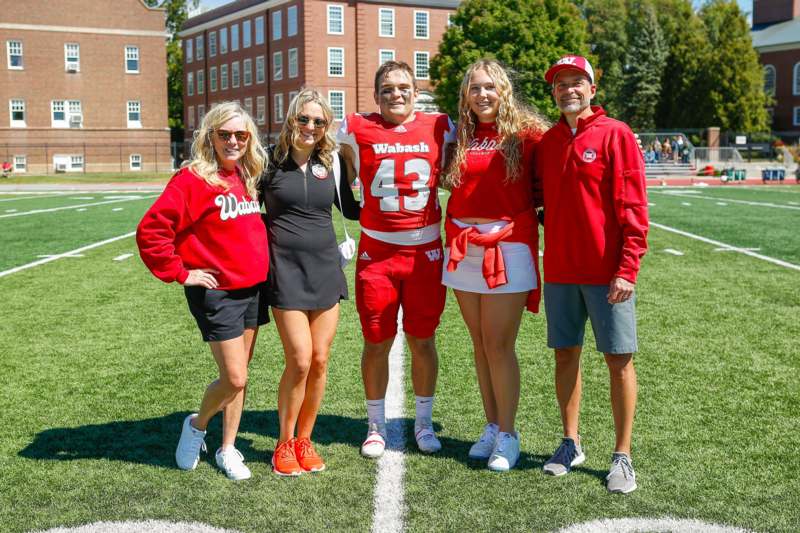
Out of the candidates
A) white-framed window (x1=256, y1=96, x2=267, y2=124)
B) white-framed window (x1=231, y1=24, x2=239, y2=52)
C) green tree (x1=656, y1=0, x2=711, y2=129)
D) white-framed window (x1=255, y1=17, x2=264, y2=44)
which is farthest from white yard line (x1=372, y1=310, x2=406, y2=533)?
white-framed window (x1=231, y1=24, x2=239, y2=52)

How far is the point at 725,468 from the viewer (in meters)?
4.06

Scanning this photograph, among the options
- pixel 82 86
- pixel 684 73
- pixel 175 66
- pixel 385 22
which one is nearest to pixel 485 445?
pixel 82 86

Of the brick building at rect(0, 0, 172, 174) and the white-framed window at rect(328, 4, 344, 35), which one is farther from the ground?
the white-framed window at rect(328, 4, 344, 35)

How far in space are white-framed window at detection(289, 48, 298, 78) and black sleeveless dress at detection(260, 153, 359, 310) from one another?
57.0 metres

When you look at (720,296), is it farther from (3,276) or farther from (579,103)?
(3,276)

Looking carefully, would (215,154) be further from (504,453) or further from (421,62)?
(421,62)

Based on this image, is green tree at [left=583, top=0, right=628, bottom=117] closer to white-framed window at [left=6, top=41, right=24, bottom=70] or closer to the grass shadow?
white-framed window at [left=6, top=41, right=24, bottom=70]

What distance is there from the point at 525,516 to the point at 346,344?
11.7ft

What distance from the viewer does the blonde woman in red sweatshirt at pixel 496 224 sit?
4.07 m

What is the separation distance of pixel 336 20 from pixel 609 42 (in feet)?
72.0

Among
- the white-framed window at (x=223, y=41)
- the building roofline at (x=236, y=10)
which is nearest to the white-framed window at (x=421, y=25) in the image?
the building roofline at (x=236, y=10)

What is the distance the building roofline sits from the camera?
59781mm

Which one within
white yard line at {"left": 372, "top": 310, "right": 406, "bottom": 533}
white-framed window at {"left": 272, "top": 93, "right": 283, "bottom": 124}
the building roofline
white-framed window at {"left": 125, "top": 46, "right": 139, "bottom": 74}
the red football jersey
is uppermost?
the building roofline

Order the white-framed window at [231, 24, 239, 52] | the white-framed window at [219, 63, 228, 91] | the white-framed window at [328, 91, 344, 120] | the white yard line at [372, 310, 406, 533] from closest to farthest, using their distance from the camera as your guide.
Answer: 1. the white yard line at [372, 310, 406, 533]
2. the white-framed window at [328, 91, 344, 120]
3. the white-framed window at [231, 24, 239, 52]
4. the white-framed window at [219, 63, 228, 91]
